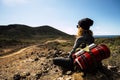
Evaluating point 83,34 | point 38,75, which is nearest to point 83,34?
point 83,34

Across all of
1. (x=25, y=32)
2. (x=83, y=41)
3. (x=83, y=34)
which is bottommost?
(x=25, y=32)

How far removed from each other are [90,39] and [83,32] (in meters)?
0.36

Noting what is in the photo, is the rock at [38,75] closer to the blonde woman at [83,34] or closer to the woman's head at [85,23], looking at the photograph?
the blonde woman at [83,34]

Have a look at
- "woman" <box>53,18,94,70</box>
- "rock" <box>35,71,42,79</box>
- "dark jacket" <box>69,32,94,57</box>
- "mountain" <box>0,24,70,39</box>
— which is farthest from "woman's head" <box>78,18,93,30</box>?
"mountain" <box>0,24,70,39</box>

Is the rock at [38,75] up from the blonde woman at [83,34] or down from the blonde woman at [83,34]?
down

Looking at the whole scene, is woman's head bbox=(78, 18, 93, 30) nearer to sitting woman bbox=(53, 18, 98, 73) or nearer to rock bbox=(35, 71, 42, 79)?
sitting woman bbox=(53, 18, 98, 73)

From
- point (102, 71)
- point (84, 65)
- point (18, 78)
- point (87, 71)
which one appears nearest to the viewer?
point (84, 65)

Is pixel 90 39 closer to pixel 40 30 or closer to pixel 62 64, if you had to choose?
pixel 62 64

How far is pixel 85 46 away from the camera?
625cm

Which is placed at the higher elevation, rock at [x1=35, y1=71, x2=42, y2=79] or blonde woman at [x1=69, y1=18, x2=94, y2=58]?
blonde woman at [x1=69, y1=18, x2=94, y2=58]

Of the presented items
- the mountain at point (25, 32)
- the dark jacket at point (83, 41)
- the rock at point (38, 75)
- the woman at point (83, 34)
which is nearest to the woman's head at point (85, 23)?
the woman at point (83, 34)

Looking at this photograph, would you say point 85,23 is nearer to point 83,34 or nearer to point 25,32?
point 83,34

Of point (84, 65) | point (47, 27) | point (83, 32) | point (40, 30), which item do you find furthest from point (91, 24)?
point (47, 27)

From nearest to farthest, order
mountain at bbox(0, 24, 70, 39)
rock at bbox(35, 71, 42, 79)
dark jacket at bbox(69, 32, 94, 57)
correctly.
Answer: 1. dark jacket at bbox(69, 32, 94, 57)
2. rock at bbox(35, 71, 42, 79)
3. mountain at bbox(0, 24, 70, 39)
